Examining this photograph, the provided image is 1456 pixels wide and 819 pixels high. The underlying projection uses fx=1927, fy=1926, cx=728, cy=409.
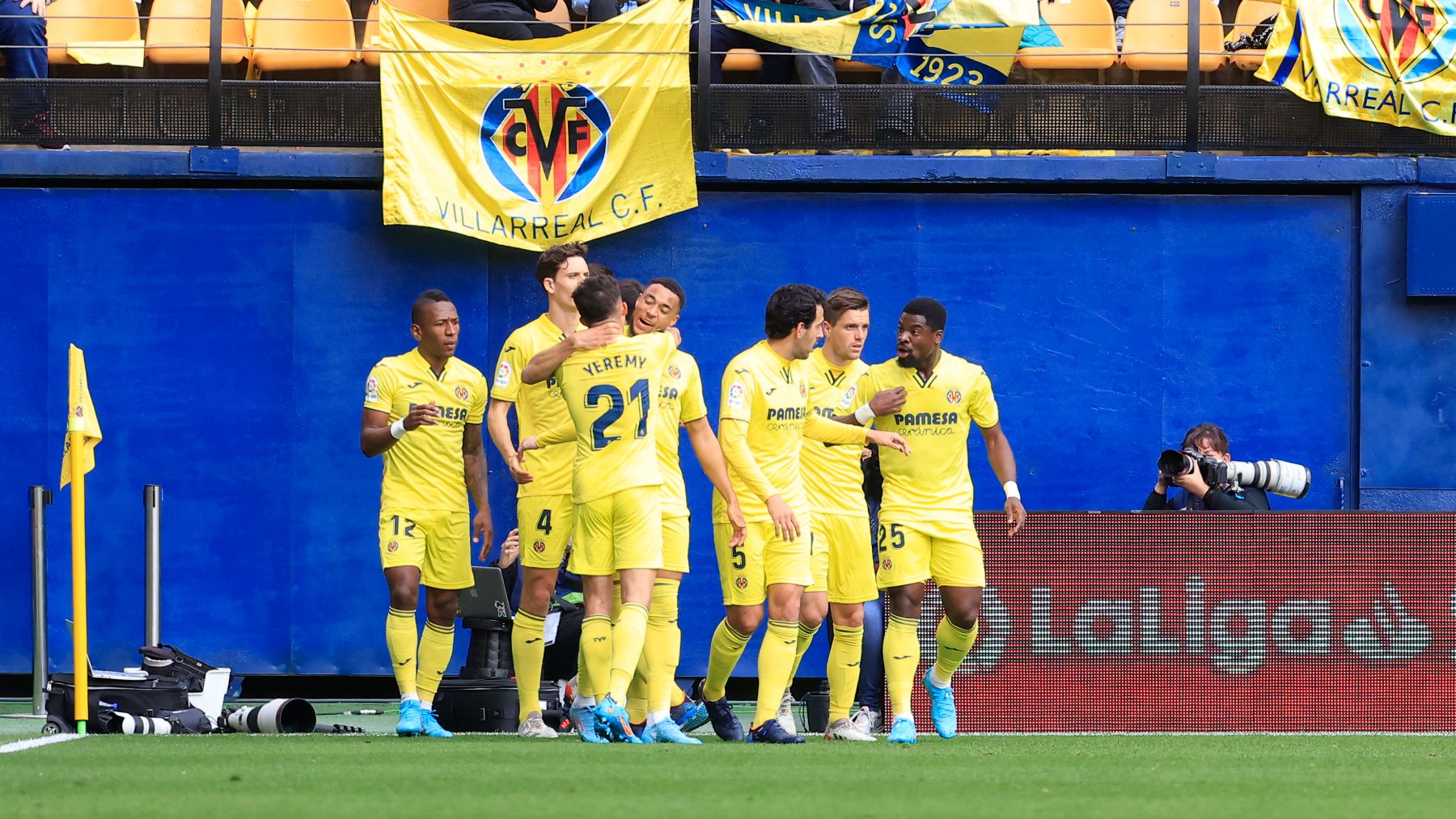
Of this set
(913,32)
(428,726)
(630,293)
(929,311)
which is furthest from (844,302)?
(913,32)

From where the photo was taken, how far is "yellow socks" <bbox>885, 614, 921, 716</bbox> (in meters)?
9.25

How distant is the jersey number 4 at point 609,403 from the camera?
8.57m

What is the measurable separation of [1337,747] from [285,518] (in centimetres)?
725

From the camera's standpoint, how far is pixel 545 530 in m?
9.49

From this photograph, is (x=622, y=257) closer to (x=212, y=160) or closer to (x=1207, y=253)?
(x=212, y=160)

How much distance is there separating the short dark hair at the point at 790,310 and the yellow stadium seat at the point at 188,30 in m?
6.24

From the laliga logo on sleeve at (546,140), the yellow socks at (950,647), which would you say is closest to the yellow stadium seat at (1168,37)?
the laliga logo on sleeve at (546,140)

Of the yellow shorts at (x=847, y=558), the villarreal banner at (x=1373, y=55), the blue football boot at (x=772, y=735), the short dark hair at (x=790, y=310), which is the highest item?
the villarreal banner at (x=1373, y=55)

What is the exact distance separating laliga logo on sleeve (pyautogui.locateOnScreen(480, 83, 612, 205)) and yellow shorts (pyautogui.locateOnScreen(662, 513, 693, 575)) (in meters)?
4.34

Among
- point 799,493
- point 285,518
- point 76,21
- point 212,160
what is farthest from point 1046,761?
point 76,21

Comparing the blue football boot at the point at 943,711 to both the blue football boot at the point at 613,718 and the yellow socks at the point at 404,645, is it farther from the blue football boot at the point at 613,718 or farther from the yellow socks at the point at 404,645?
the yellow socks at the point at 404,645

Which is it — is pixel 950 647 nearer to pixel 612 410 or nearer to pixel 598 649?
pixel 598 649

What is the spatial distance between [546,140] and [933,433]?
4.75m

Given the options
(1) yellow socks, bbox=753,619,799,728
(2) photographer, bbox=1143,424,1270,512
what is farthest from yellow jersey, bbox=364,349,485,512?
(2) photographer, bbox=1143,424,1270,512
